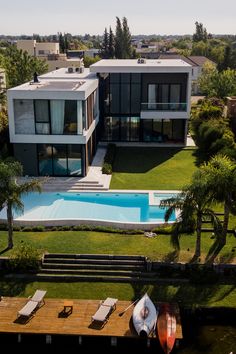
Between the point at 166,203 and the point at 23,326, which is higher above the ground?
the point at 166,203

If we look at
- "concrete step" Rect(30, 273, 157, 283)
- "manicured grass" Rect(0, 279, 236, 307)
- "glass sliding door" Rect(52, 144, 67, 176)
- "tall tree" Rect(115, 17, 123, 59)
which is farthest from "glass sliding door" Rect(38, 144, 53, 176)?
"tall tree" Rect(115, 17, 123, 59)

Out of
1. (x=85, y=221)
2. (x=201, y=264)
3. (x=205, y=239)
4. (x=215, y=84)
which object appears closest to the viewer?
(x=201, y=264)

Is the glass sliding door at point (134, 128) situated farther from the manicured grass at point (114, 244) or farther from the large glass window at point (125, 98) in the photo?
the manicured grass at point (114, 244)

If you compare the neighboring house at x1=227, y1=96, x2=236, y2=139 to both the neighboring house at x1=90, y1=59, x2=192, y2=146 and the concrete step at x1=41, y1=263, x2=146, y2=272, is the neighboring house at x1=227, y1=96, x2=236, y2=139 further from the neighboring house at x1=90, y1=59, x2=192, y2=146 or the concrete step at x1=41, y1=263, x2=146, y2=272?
the concrete step at x1=41, y1=263, x2=146, y2=272

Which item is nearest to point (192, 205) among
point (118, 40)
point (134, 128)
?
point (134, 128)

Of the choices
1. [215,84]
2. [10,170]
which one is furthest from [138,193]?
[215,84]

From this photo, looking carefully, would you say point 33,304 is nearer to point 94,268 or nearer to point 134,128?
point 94,268

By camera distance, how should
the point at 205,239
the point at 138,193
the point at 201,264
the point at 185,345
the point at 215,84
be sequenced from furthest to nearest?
the point at 215,84
the point at 138,193
the point at 205,239
the point at 201,264
the point at 185,345

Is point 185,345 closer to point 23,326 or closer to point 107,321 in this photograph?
point 107,321

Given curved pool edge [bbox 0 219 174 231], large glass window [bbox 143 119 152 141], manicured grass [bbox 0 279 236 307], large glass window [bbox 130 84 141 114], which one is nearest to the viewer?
manicured grass [bbox 0 279 236 307]
